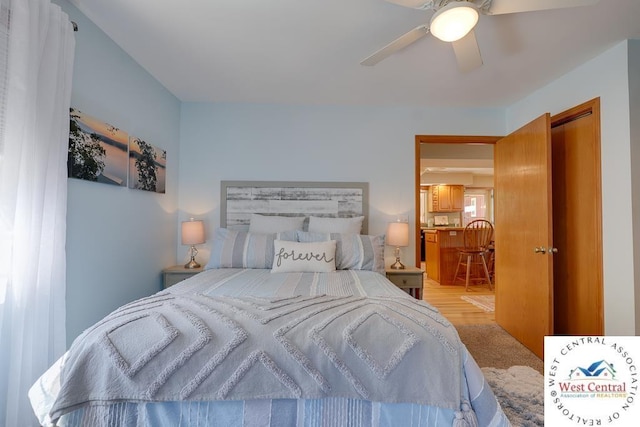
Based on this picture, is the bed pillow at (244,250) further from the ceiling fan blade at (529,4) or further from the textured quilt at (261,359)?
the ceiling fan blade at (529,4)

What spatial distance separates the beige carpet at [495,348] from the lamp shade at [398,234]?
106 cm

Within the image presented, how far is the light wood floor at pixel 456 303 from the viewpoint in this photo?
3174mm

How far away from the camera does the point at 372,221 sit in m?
3.05

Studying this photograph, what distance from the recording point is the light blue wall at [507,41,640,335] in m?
1.87

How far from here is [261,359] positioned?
102 cm

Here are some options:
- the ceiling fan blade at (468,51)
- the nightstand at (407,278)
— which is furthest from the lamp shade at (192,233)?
the ceiling fan blade at (468,51)

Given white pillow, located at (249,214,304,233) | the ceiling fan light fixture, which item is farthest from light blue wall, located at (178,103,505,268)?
the ceiling fan light fixture

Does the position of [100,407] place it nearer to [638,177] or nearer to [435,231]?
[638,177]

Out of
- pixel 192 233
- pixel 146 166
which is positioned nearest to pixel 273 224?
pixel 192 233

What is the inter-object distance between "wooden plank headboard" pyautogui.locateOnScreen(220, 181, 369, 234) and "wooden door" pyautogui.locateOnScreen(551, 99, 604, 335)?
172cm

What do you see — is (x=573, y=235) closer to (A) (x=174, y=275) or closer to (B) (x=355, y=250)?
(B) (x=355, y=250)

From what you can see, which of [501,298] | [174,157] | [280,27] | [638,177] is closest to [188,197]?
[174,157]

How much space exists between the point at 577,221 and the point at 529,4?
1.83 metres

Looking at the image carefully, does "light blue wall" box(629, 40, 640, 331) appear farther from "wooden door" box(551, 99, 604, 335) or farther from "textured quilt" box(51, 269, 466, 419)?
"textured quilt" box(51, 269, 466, 419)
